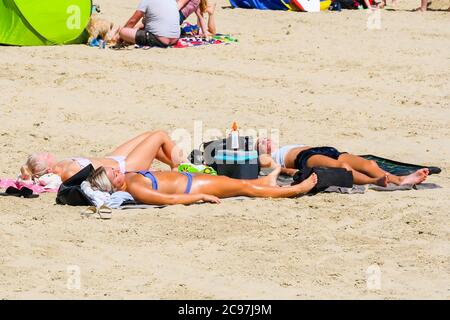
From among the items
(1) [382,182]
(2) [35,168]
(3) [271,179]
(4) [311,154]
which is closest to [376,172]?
(1) [382,182]

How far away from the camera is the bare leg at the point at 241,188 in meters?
9.04

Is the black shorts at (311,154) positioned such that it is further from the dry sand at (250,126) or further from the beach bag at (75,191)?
the beach bag at (75,191)

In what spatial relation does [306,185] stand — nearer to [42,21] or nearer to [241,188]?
[241,188]

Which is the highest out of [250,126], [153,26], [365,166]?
[153,26]

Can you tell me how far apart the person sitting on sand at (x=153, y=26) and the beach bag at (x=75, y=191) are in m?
5.66

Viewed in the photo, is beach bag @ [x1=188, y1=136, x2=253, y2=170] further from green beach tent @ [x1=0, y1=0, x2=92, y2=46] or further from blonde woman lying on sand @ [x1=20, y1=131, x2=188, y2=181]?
green beach tent @ [x1=0, y1=0, x2=92, y2=46]

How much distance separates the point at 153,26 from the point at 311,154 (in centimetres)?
540

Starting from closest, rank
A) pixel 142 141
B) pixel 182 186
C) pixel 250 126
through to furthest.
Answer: pixel 182 186 < pixel 142 141 < pixel 250 126

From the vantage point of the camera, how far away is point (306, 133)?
37.1ft

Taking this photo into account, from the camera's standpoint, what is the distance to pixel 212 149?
9742 millimetres

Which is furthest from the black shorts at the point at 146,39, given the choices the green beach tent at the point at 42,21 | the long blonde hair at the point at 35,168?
the long blonde hair at the point at 35,168

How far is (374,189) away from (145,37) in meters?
5.85

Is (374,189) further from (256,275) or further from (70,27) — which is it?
(70,27)
